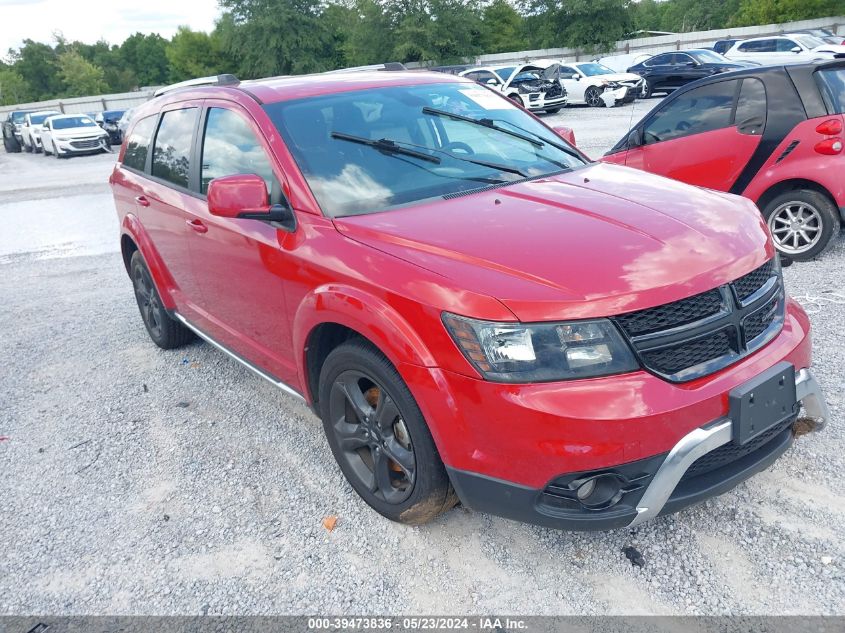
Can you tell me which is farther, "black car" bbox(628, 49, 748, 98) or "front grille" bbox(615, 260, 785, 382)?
"black car" bbox(628, 49, 748, 98)

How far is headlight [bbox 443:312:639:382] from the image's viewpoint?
2.24 metres

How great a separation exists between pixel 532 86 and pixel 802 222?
1783 centimetres

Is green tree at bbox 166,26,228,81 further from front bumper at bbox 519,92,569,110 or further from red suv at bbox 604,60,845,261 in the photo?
red suv at bbox 604,60,845,261

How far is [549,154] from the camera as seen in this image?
12.1 feet

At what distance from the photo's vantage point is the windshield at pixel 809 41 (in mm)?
23438

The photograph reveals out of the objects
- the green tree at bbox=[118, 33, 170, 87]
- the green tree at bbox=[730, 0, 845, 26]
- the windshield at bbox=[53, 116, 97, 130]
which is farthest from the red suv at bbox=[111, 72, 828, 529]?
the green tree at bbox=[118, 33, 170, 87]

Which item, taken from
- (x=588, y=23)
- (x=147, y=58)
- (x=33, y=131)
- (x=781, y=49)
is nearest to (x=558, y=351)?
(x=781, y=49)

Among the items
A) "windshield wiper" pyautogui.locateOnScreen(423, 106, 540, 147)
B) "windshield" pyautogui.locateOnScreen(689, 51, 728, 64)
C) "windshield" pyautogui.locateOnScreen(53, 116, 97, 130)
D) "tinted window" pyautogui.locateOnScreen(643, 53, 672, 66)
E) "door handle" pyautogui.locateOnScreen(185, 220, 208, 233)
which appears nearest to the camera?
"windshield wiper" pyautogui.locateOnScreen(423, 106, 540, 147)

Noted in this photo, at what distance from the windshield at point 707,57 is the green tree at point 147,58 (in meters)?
78.4

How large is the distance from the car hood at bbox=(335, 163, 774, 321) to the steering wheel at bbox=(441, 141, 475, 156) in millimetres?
451

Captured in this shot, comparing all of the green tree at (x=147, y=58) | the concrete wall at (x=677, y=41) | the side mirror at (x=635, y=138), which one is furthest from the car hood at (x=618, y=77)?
the green tree at (x=147, y=58)

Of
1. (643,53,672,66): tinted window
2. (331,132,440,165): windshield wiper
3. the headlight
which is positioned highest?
(643,53,672,66): tinted window

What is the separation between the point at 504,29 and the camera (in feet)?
191

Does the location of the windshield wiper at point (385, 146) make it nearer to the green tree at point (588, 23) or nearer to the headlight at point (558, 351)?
the headlight at point (558, 351)
